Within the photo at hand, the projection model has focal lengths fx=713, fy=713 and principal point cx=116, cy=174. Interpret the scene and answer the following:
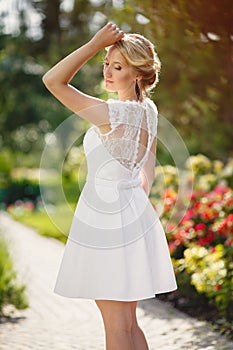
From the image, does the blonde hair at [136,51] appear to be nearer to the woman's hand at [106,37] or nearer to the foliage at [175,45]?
the woman's hand at [106,37]

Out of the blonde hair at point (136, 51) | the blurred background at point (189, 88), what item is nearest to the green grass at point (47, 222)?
the blurred background at point (189, 88)

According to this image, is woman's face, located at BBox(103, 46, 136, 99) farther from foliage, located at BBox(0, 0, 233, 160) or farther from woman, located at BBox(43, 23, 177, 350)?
foliage, located at BBox(0, 0, 233, 160)

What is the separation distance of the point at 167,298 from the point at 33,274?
6.98 ft

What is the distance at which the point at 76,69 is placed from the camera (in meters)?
3.06

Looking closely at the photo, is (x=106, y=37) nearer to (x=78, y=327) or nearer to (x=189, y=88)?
(x=78, y=327)

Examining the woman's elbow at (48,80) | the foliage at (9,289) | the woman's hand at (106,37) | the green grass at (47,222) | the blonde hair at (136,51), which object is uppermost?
the woman's hand at (106,37)

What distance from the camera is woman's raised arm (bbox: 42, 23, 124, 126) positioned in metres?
3.03

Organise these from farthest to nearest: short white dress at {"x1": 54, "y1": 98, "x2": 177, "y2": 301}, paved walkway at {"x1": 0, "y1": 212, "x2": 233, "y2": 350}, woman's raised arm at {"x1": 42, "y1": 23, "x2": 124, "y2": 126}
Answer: paved walkway at {"x1": 0, "y1": 212, "x2": 233, "y2": 350} → short white dress at {"x1": 54, "y1": 98, "x2": 177, "y2": 301} → woman's raised arm at {"x1": 42, "y1": 23, "x2": 124, "y2": 126}

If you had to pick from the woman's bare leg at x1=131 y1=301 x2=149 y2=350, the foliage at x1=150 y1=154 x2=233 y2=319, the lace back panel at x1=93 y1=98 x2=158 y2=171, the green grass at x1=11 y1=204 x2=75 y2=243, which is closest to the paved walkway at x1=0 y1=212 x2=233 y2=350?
the foliage at x1=150 y1=154 x2=233 y2=319

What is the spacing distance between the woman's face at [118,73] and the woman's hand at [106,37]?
0.09 metres

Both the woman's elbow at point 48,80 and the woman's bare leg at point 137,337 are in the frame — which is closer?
the woman's elbow at point 48,80

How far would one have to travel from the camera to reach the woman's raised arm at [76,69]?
9.94 ft

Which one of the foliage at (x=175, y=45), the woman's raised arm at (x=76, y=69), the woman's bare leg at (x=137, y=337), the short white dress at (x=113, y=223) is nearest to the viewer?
the woman's raised arm at (x=76, y=69)

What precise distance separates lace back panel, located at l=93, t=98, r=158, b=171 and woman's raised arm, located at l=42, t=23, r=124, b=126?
9 cm
